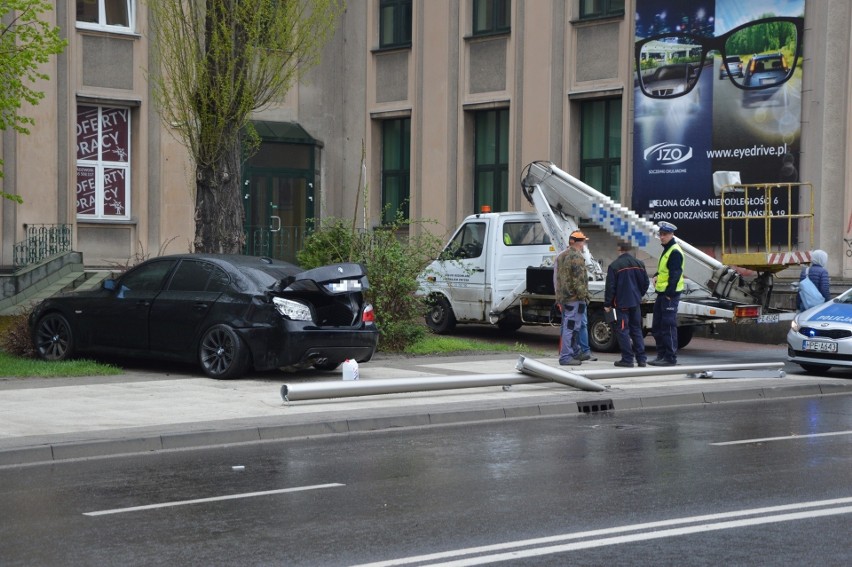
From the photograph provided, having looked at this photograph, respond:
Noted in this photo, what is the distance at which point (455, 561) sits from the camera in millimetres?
6406

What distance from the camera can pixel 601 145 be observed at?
27.4 metres

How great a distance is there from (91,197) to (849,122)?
15.7 meters

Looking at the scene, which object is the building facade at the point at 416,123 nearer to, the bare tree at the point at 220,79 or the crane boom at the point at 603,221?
the crane boom at the point at 603,221

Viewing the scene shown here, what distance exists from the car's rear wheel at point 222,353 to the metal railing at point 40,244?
41.1 feet

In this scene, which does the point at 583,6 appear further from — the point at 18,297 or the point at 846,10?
the point at 18,297

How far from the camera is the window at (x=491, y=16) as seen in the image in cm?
2884

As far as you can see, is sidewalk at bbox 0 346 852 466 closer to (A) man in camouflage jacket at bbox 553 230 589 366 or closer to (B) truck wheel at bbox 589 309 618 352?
(A) man in camouflage jacket at bbox 553 230 589 366

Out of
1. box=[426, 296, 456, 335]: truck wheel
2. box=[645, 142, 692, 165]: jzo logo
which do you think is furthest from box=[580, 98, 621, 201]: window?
box=[426, 296, 456, 335]: truck wheel

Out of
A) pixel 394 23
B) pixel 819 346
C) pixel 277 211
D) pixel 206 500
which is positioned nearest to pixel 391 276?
pixel 819 346

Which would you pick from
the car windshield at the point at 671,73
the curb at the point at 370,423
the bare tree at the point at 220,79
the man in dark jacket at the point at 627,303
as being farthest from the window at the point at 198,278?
the car windshield at the point at 671,73

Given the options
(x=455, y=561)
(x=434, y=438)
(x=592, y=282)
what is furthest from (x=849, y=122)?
(x=455, y=561)

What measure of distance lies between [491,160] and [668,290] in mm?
13145

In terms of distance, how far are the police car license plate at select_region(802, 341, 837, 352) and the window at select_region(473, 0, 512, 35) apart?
13.6 metres

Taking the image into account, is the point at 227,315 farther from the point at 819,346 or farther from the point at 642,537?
the point at 642,537
